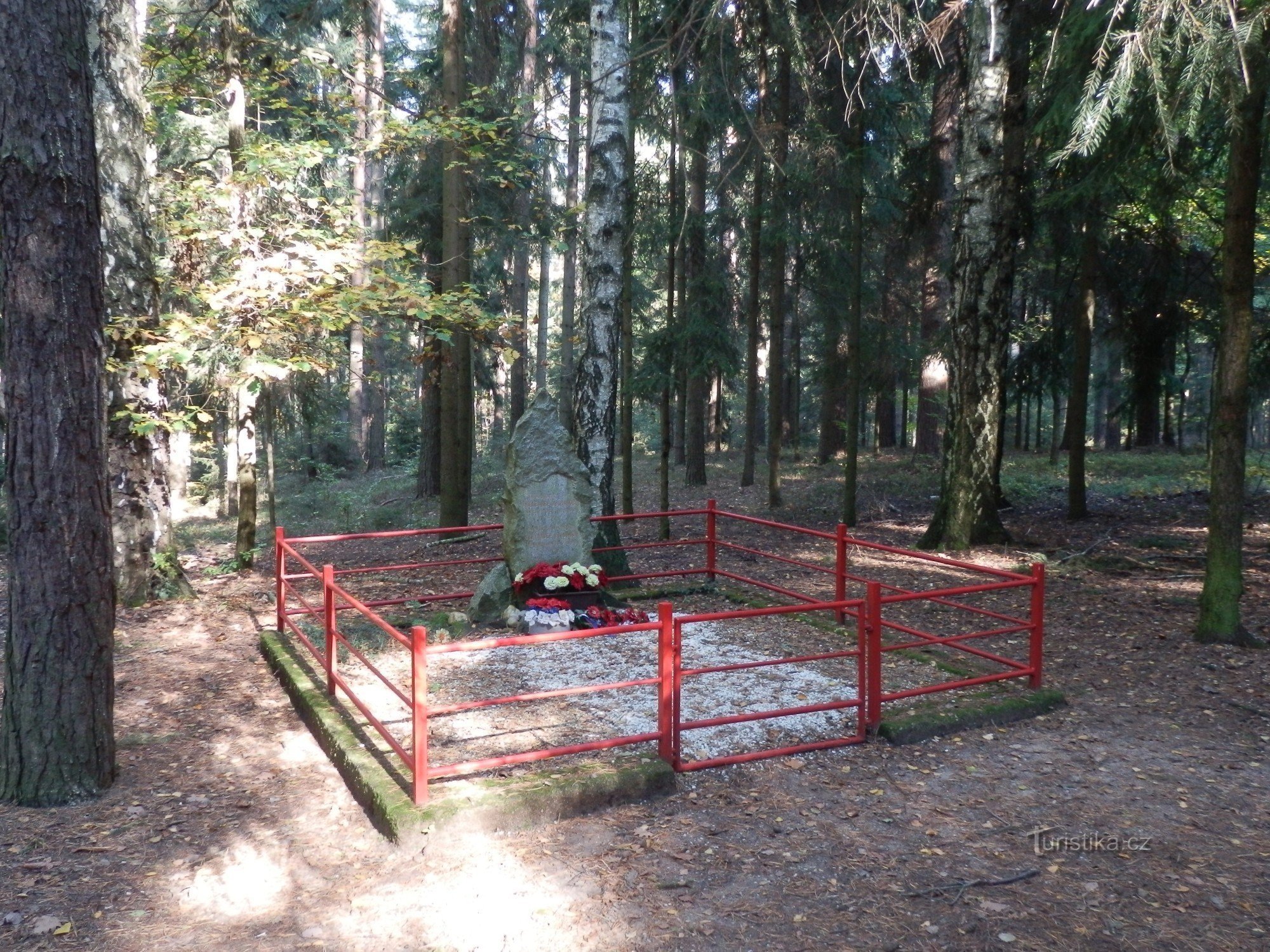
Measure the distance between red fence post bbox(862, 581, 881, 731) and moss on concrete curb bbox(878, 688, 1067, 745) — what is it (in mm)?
95

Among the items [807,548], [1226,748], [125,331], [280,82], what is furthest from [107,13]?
[1226,748]

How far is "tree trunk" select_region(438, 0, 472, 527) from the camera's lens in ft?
41.8

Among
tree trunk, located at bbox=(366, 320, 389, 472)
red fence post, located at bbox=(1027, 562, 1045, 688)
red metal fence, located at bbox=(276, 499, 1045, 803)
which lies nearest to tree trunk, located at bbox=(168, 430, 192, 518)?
red metal fence, located at bbox=(276, 499, 1045, 803)

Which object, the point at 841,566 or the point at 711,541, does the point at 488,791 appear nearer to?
the point at 841,566

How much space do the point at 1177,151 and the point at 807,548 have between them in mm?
6571

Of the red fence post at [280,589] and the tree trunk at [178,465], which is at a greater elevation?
the tree trunk at [178,465]

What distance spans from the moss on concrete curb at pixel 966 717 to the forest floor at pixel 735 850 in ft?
0.24

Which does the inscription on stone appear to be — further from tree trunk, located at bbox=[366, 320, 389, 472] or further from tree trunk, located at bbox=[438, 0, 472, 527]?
tree trunk, located at bbox=[366, 320, 389, 472]

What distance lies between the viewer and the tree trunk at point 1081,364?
1286 centimetres

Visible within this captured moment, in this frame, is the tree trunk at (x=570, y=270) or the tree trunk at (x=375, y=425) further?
the tree trunk at (x=375, y=425)

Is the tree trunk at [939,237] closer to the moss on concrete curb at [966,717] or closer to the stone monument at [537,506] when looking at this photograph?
the stone monument at [537,506]

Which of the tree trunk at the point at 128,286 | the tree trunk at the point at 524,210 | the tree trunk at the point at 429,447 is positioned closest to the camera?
the tree trunk at the point at 128,286

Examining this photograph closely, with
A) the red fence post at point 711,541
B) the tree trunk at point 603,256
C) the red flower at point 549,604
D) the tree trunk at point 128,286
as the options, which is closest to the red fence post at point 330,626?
the red flower at point 549,604

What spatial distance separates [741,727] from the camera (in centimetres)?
641
